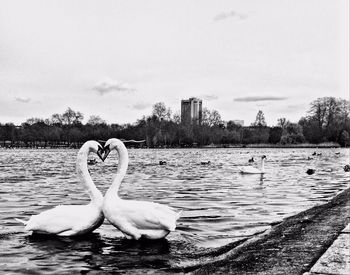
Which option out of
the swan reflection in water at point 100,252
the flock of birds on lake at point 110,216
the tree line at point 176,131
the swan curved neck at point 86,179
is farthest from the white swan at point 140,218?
the tree line at point 176,131

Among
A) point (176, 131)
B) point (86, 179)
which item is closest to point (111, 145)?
point (86, 179)

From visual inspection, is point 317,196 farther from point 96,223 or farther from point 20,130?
point 20,130

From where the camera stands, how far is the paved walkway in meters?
5.93

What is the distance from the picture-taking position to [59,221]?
10.2m

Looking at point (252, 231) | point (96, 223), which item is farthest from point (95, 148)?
point (252, 231)

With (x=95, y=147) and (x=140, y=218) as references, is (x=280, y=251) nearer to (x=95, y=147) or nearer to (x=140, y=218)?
(x=140, y=218)

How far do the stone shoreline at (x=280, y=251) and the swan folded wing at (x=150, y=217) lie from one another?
3.25 feet

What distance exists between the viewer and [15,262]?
338 inches

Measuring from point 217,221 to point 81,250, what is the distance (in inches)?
181

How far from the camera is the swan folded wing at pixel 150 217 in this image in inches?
376

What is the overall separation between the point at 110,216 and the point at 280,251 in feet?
11.4

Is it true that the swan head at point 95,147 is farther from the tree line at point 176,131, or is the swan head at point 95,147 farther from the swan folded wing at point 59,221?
the tree line at point 176,131

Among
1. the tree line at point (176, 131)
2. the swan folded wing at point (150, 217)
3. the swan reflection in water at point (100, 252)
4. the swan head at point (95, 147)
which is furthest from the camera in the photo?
the tree line at point (176, 131)

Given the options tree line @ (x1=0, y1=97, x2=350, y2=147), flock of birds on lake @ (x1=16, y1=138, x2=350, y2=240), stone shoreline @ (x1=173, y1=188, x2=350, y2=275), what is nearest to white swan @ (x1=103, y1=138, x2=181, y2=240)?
flock of birds on lake @ (x1=16, y1=138, x2=350, y2=240)
